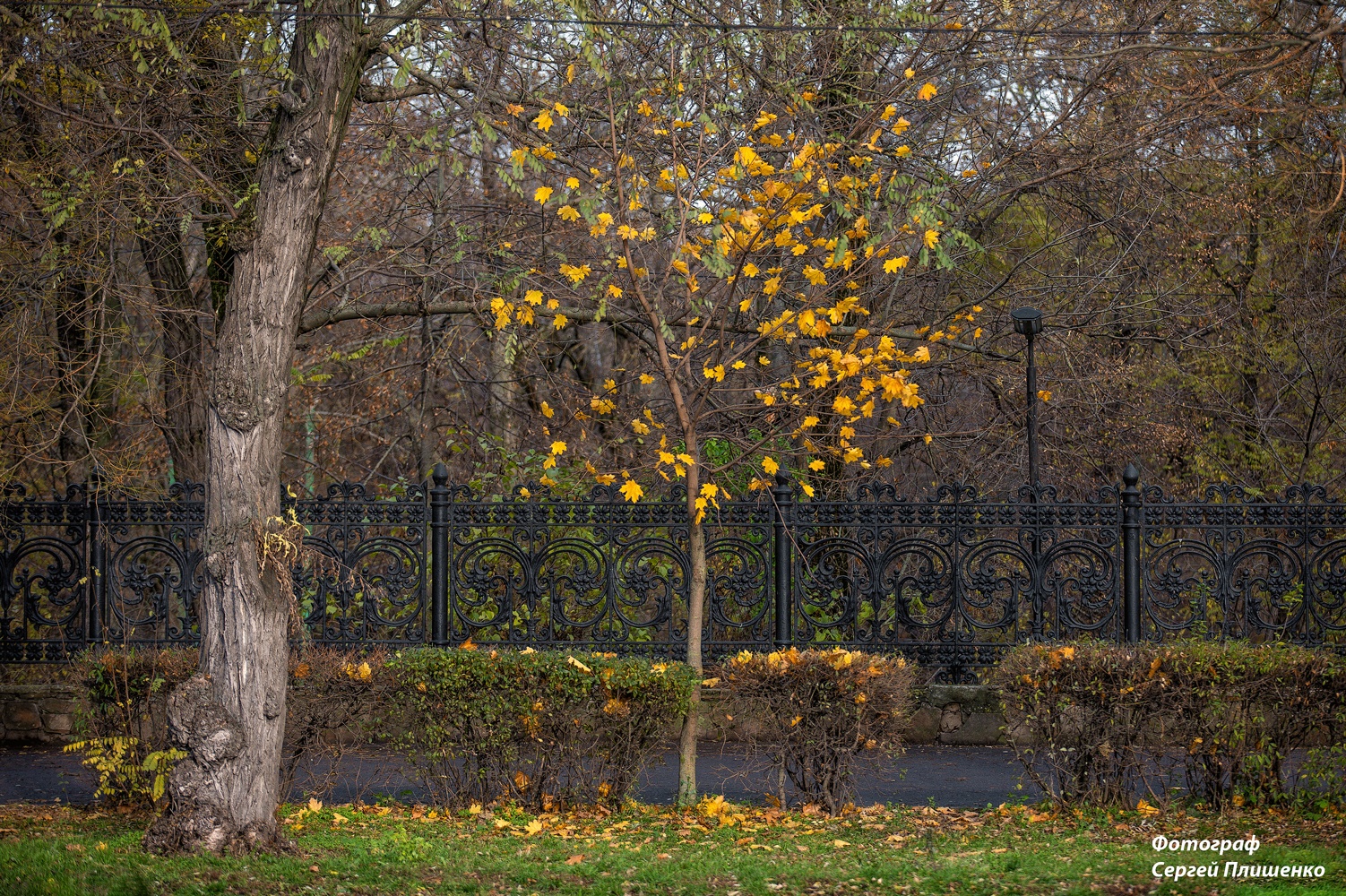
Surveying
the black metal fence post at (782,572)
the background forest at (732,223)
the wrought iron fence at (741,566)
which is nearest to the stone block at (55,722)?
the wrought iron fence at (741,566)

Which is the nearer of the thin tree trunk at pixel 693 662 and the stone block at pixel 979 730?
the thin tree trunk at pixel 693 662

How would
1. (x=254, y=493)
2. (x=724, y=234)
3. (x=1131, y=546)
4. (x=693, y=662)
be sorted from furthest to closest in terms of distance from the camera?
(x=1131, y=546), (x=693, y=662), (x=724, y=234), (x=254, y=493)

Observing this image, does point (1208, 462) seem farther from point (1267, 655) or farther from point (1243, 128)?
point (1267, 655)

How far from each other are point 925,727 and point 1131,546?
2304 mm

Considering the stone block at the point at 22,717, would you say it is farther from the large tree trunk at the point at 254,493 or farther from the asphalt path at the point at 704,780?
the large tree trunk at the point at 254,493

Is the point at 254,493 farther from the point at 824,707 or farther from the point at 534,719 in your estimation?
the point at 824,707

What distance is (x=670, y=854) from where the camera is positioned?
6.17 metres

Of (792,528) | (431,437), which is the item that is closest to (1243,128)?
(792,528)

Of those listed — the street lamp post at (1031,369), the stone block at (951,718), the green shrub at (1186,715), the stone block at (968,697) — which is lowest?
the stone block at (951,718)

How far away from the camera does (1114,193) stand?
39.4ft

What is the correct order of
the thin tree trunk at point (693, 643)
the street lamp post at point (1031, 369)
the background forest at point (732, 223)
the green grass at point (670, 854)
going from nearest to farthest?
the green grass at point (670, 854), the thin tree trunk at point (693, 643), the background forest at point (732, 223), the street lamp post at point (1031, 369)

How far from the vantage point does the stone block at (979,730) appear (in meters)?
9.78

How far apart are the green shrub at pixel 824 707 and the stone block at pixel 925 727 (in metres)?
2.74

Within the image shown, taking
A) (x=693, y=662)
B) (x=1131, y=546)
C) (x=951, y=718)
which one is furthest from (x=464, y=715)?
(x=1131, y=546)
